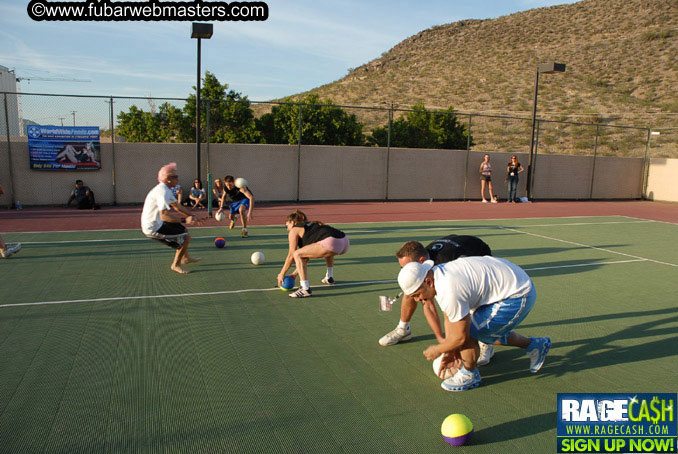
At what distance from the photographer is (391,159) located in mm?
21188

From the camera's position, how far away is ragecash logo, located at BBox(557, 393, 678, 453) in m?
3.74

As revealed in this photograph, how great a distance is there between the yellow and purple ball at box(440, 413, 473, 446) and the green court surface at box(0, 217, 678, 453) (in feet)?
0.22

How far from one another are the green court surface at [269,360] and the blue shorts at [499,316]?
615 mm

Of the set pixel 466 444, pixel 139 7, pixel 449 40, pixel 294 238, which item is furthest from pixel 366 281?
pixel 449 40

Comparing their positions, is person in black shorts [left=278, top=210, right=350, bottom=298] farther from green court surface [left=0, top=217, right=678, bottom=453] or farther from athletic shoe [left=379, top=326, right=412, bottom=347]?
athletic shoe [left=379, top=326, right=412, bottom=347]

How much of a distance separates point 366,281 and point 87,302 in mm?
4043

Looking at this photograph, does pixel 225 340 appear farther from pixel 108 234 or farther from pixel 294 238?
pixel 108 234

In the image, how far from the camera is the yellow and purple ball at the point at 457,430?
3.58 m

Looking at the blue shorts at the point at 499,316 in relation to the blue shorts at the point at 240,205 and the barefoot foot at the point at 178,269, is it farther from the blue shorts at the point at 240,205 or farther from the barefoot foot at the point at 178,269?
the blue shorts at the point at 240,205

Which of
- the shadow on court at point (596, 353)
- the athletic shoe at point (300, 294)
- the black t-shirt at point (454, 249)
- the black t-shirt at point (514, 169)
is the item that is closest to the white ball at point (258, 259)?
the athletic shoe at point (300, 294)

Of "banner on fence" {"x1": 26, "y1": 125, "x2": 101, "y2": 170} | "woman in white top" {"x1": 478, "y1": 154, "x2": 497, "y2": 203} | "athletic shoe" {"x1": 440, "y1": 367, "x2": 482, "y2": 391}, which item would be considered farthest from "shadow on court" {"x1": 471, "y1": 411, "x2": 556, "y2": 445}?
"woman in white top" {"x1": 478, "y1": 154, "x2": 497, "y2": 203}

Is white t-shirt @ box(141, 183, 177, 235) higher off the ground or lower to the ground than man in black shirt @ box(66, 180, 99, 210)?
higher

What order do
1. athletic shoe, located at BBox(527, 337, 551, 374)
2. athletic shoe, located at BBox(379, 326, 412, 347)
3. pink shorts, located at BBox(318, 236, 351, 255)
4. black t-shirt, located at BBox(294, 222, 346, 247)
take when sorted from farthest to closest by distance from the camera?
black t-shirt, located at BBox(294, 222, 346, 247) → pink shorts, located at BBox(318, 236, 351, 255) → athletic shoe, located at BBox(379, 326, 412, 347) → athletic shoe, located at BBox(527, 337, 551, 374)

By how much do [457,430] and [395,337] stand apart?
1.98m
